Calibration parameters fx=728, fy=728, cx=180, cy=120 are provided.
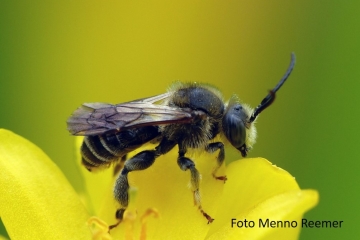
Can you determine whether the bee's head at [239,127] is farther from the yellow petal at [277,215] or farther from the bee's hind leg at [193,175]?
the yellow petal at [277,215]

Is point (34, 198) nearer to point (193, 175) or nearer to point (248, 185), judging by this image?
point (193, 175)

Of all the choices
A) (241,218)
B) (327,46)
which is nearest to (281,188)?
(241,218)

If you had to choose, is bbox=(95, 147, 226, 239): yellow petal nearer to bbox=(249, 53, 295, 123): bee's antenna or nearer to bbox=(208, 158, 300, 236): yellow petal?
bbox=(208, 158, 300, 236): yellow petal

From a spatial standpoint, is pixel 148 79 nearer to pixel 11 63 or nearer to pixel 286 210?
pixel 11 63

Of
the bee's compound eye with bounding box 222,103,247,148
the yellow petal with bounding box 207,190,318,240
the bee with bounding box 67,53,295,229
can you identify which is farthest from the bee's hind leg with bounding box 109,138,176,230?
the yellow petal with bounding box 207,190,318,240

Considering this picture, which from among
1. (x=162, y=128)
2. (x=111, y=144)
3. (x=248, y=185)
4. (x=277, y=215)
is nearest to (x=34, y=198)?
(x=111, y=144)
